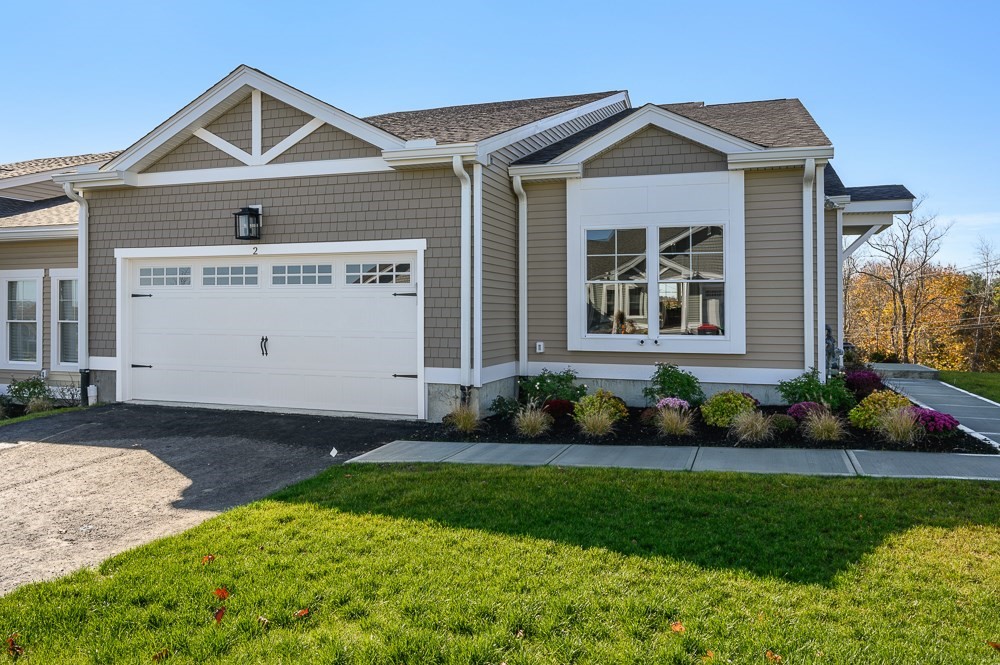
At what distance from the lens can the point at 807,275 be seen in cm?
957

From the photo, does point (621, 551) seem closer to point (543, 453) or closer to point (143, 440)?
point (543, 453)

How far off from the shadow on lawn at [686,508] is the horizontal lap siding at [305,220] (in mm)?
3393

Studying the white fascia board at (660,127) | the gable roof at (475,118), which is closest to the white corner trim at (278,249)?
the gable roof at (475,118)

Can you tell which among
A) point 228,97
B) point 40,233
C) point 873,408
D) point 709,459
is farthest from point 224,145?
point 873,408

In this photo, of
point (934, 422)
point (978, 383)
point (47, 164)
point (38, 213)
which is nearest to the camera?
point (934, 422)

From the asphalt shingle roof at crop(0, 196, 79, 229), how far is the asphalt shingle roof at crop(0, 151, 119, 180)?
0.64 metres

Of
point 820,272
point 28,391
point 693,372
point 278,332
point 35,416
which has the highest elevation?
point 820,272

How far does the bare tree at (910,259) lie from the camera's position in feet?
86.4

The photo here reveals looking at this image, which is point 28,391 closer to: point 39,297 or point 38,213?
point 39,297

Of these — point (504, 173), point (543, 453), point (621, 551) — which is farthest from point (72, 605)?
point (504, 173)

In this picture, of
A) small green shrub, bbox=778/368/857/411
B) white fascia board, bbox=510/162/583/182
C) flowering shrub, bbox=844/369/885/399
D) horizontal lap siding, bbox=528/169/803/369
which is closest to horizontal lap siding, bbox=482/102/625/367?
white fascia board, bbox=510/162/583/182

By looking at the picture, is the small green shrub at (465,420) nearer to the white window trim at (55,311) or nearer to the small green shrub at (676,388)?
the small green shrub at (676,388)

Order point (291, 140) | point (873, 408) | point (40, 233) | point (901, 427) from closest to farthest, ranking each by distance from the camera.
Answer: point (901, 427) → point (873, 408) → point (291, 140) → point (40, 233)

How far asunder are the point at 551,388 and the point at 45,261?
31.3 feet
